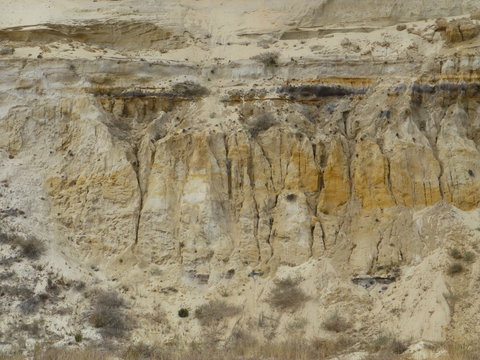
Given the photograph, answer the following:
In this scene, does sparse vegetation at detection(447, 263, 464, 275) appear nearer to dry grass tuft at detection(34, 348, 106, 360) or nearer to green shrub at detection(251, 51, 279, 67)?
green shrub at detection(251, 51, 279, 67)

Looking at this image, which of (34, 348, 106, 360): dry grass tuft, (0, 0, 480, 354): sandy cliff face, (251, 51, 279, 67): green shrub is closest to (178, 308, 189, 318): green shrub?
(0, 0, 480, 354): sandy cliff face

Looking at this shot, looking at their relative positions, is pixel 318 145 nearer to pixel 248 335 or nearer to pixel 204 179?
pixel 204 179

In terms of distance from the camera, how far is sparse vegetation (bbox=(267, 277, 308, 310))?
30.9m

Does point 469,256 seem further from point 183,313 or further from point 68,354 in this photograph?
point 68,354

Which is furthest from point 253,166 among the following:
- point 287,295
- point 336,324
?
point 336,324

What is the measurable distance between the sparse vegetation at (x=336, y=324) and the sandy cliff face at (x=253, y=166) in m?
0.17

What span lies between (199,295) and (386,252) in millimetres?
6855

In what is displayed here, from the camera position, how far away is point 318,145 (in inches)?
1347

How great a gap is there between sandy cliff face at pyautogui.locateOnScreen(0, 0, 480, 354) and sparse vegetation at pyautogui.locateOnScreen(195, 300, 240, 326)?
198 millimetres

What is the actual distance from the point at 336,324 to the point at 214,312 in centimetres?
429

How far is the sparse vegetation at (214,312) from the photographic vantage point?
101ft

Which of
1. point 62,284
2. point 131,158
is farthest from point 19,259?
point 131,158

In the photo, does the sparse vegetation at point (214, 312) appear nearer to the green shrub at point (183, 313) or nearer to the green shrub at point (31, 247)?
the green shrub at point (183, 313)

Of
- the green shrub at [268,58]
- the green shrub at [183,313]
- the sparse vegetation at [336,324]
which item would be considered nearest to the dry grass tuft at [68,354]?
the green shrub at [183,313]
